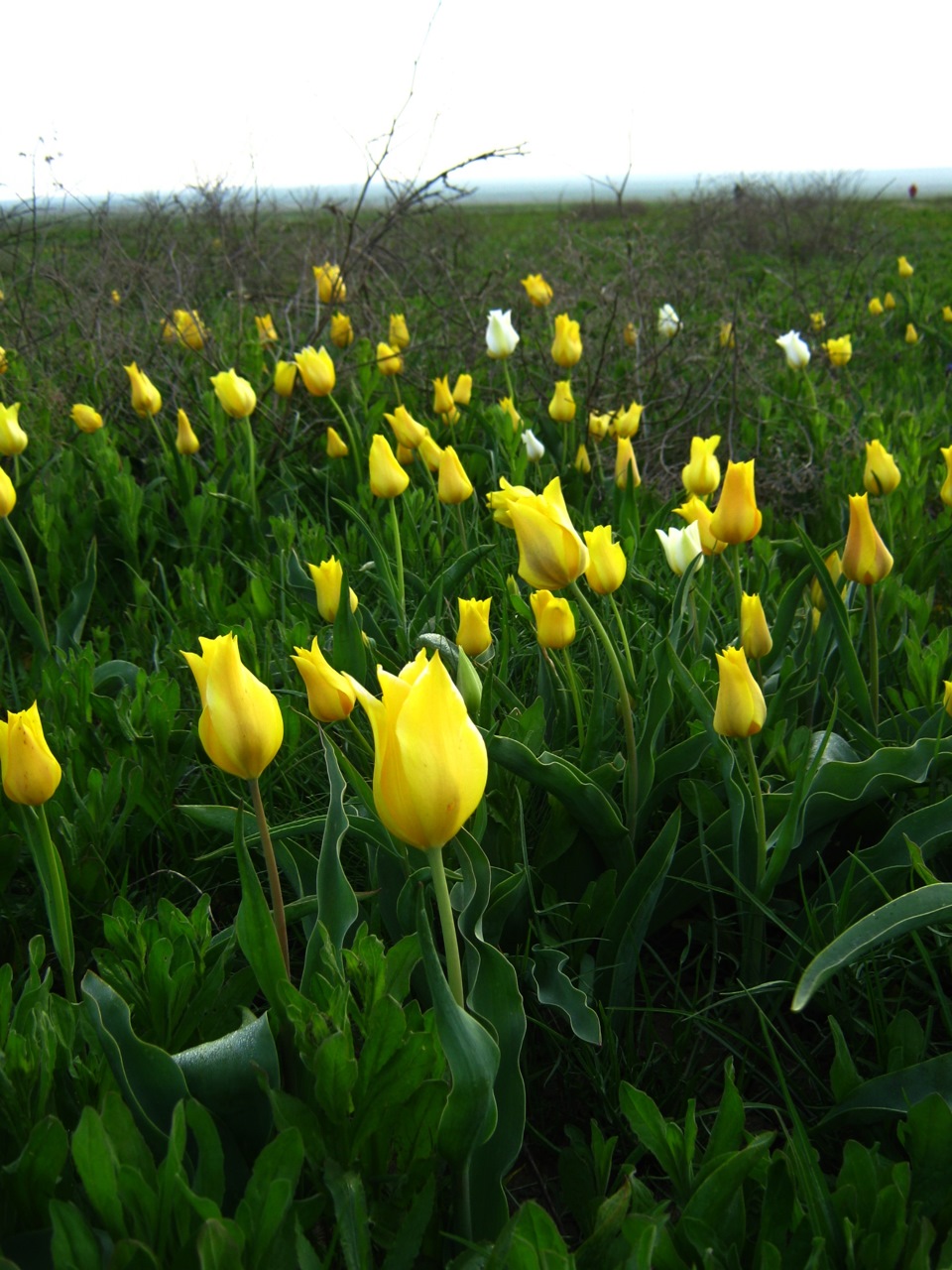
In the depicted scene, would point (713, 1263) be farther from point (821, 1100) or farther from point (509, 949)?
point (509, 949)

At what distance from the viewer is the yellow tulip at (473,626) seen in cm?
157

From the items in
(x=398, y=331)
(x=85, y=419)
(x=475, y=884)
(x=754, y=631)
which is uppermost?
(x=398, y=331)

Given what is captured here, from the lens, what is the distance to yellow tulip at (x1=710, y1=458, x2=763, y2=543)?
5.14ft

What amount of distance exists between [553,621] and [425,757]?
696mm

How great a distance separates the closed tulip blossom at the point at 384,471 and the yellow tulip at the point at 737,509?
30.6 inches

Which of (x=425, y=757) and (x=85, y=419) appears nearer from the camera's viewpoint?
(x=425, y=757)

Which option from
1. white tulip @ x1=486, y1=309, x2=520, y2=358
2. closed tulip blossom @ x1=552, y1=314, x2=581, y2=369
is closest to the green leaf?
closed tulip blossom @ x1=552, y1=314, x2=581, y2=369

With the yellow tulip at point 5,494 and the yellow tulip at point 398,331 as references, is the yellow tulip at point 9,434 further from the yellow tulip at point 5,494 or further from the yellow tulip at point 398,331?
the yellow tulip at point 398,331

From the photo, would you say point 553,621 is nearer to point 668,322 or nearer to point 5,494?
point 5,494

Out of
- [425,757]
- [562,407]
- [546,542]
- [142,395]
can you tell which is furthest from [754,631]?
[142,395]

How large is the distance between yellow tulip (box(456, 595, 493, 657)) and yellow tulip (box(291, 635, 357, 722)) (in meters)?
Answer: 0.30

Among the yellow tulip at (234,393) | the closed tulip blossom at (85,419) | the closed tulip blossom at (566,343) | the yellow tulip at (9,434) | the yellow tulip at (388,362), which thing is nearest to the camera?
the yellow tulip at (9,434)

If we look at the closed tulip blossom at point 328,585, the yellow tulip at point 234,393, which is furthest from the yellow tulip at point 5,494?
the yellow tulip at point 234,393

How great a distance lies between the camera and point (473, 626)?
5.22 ft
